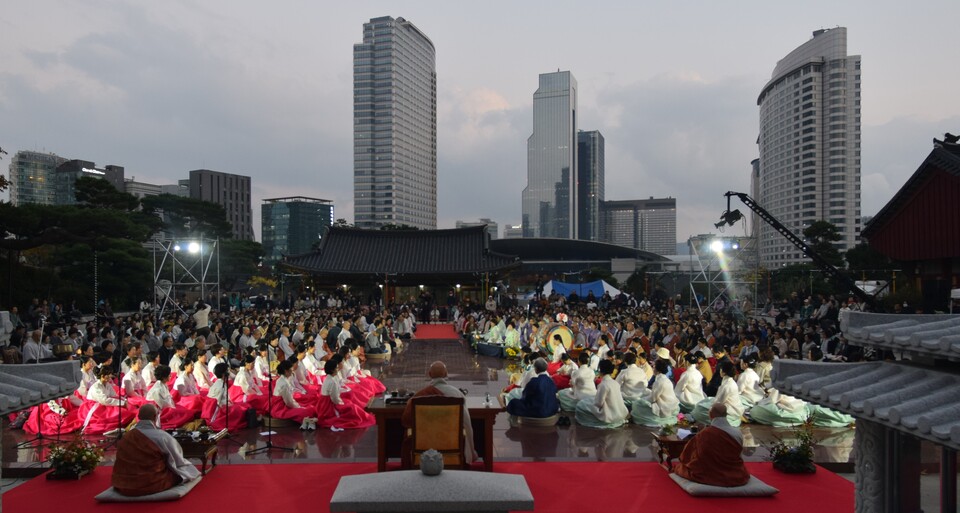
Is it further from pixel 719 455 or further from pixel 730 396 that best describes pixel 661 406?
pixel 719 455

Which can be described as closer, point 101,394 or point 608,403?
point 101,394

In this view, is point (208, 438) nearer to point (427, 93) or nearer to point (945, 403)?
point (945, 403)

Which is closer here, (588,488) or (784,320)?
(588,488)

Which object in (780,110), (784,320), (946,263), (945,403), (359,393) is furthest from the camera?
(780,110)

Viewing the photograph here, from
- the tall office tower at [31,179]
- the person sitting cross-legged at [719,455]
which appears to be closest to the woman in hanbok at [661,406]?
the person sitting cross-legged at [719,455]

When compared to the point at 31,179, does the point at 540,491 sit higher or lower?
lower

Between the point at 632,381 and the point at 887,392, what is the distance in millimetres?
5953

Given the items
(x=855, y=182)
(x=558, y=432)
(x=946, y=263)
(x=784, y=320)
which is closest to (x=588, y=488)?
(x=558, y=432)

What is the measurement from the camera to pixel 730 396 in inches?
351

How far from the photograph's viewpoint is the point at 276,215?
95.2m

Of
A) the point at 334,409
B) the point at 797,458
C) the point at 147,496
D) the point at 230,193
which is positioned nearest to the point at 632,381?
the point at 797,458

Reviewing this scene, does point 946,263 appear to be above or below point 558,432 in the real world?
above

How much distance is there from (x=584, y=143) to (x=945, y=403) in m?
182

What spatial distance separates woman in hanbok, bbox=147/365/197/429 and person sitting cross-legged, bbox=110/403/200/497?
2.69 m
